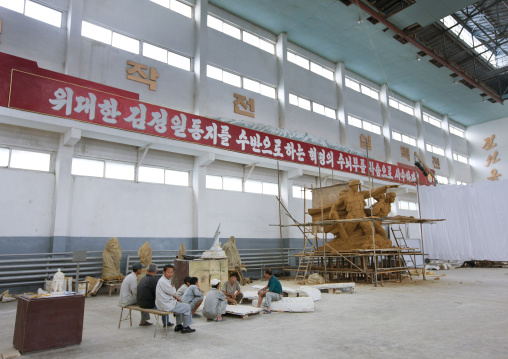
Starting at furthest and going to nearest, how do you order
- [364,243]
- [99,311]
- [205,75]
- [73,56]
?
[205,75]
[364,243]
[73,56]
[99,311]

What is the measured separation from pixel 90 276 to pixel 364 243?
379 inches

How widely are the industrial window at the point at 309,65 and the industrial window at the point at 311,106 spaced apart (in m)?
1.93

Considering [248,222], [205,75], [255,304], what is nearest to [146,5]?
[205,75]

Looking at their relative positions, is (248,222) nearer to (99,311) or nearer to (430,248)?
(99,311)

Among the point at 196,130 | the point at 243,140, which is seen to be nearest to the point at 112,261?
the point at 196,130

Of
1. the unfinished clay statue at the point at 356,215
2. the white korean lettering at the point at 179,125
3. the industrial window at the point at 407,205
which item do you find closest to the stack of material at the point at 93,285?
the white korean lettering at the point at 179,125

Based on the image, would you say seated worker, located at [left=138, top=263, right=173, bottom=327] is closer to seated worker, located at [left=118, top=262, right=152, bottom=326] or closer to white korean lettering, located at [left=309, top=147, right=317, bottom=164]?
seated worker, located at [left=118, top=262, right=152, bottom=326]

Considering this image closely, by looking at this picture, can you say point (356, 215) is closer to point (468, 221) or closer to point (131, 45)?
point (131, 45)

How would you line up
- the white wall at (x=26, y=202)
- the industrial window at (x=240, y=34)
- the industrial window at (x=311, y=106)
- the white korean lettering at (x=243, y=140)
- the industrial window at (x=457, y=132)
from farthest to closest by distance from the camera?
the industrial window at (x=457, y=132)
the industrial window at (x=311, y=106)
the industrial window at (x=240, y=34)
the white korean lettering at (x=243, y=140)
the white wall at (x=26, y=202)

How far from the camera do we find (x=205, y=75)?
48.8 ft

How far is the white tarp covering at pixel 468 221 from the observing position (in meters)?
19.4

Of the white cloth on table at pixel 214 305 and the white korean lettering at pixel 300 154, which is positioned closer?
the white cloth on table at pixel 214 305

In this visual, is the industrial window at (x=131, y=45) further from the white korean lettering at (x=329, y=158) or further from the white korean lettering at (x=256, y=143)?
the white korean lettering at (x=329, y=158)

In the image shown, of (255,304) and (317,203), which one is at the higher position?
(317,203)
